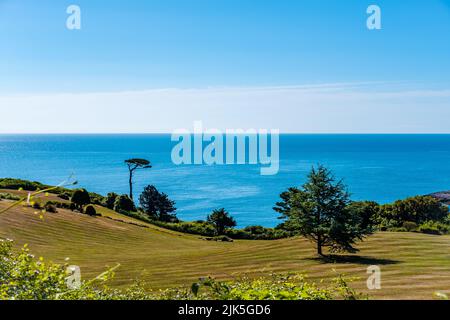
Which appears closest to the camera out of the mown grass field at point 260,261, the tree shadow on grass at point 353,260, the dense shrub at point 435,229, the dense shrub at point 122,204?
the mown grass field at point 260,261

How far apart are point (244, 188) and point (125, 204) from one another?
5209cm

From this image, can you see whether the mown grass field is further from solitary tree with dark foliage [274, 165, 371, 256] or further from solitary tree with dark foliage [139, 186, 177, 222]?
solitary tree with dark foliage [139, 186, 177, 222]

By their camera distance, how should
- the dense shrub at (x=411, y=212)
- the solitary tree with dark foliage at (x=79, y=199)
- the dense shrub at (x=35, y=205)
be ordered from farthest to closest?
1. the solitary tree with dark foliage at (x=79, y=199)
2. the dense shrub at (x=411, y=212)
3. the dense shrub at (x=35, y=205)

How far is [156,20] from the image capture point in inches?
378

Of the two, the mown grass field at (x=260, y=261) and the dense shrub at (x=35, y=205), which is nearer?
the dense shrub at (x=35, y=205)

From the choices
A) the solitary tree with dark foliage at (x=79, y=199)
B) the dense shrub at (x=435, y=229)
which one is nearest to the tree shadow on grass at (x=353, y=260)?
the dense shrub at (x=435, y=229)

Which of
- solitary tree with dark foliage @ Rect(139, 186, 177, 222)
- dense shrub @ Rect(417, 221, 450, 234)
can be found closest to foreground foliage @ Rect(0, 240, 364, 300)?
dense shrub @ Rect(417, 221, 450, 234)

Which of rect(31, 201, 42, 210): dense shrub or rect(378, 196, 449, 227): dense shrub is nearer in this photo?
rect(31, 201, 42, 210): dense shrub

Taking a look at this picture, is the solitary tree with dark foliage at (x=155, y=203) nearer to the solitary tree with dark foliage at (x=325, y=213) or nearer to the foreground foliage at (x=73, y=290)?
the solitary tree with dark foliage at (x=325, y=213)

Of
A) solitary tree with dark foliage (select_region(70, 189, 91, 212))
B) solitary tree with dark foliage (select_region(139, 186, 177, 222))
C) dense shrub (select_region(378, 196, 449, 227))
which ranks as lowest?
solitary tree with dark foliage (select_region(139, 186, 177, 222))

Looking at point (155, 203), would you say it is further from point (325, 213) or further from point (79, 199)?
point (325, 213)
